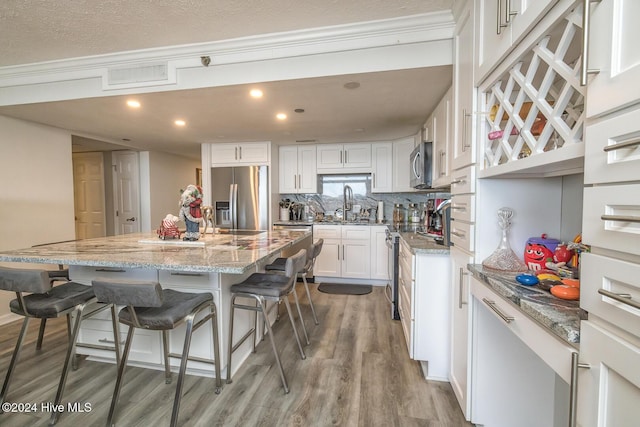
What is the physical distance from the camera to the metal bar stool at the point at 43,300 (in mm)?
1546

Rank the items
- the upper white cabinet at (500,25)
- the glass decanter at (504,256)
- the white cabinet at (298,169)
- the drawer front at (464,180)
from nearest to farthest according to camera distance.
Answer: the upper white cabinet at (500,25) → the glass decanter at (504,256) → the drawer front at (464,180) → the white cabinet at (298,169)

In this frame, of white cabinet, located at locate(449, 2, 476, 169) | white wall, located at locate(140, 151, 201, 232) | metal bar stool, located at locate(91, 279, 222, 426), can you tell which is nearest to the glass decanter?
white cabinet, located at locate(449, 2, 476, 169)

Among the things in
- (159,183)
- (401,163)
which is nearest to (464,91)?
(401,163)

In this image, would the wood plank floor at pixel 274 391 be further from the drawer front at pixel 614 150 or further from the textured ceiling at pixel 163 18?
the textured ceiling at pixel 163 18

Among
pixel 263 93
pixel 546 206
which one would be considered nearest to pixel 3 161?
pixel 263 93

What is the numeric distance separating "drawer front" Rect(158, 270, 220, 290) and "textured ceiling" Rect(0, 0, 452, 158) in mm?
1464

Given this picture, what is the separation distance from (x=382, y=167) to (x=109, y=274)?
3572 mm

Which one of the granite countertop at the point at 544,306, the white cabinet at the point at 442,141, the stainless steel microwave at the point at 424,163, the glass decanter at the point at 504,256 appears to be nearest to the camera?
the granite countertop at the point at 544,306

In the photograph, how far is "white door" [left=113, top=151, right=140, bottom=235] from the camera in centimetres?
490

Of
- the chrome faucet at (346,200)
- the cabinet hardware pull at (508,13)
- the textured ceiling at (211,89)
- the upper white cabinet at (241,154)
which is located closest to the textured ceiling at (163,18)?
the textured ceiling at (211,89)

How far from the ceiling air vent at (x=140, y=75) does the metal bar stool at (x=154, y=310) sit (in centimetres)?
167

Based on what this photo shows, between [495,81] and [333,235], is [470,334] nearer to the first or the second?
[495,81]

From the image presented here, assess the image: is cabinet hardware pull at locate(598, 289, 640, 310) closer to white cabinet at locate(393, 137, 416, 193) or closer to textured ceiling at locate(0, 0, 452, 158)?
textured ceiling at locate(0, 0, 452, 158)

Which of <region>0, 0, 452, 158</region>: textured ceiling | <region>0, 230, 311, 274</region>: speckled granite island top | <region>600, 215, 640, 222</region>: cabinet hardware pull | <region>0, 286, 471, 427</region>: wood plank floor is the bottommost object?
<region>0, 286, 471, 427</region>: wood plank floor
